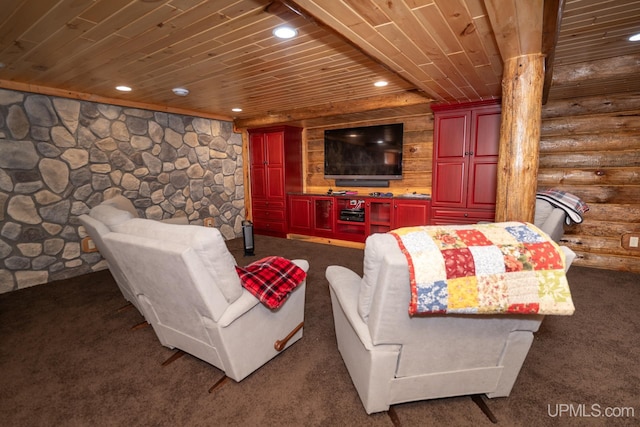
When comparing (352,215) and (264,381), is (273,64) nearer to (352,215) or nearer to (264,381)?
(264,381)

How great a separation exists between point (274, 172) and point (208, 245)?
3.96 m

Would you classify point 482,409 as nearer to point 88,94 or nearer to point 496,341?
point 496,341

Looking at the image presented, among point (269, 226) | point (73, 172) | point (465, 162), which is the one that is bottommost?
point (269, 226)

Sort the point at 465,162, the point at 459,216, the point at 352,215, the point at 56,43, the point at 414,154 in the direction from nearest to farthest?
the point at 56,43 → the point at 465,162 → the point at 459,216 → the point at 414,154 → the point at 352,215

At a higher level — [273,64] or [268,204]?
[273,64]

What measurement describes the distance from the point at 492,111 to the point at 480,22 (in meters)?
2.23

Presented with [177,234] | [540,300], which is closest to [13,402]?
[177,234]

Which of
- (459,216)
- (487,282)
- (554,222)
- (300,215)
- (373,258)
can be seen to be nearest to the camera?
(487,282)

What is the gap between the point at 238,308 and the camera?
160cm

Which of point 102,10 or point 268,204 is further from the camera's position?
point 268,204

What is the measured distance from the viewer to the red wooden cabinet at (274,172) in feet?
17.1

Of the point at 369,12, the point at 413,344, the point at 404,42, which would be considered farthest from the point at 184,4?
the point at 413,344

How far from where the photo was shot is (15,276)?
3229mm

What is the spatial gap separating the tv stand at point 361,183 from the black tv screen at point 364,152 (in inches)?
2.8
